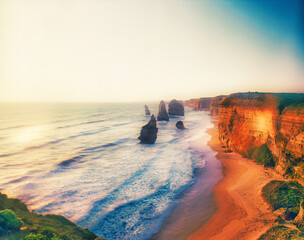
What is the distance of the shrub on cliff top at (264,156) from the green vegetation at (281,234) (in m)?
9.89

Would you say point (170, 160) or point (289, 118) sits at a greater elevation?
point (289, 118)

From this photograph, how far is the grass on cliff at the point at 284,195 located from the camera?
29.4 ft

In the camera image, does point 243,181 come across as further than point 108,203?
Yes

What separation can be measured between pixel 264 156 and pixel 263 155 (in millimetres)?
178

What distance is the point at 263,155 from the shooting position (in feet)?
53.0

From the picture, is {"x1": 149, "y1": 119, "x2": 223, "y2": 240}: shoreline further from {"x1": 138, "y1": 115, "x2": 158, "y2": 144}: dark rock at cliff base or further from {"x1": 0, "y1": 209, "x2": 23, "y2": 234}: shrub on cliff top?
{"x1": 138, "y1": 115, "x2": 158, "y2": 144}: dark rock at cliff base

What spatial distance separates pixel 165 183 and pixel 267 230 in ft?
27.2

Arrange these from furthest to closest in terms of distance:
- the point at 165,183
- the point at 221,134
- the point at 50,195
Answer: the point at 221,134 < the point at 165,183 < the point at 50,195

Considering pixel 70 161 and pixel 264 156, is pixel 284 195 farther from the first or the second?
pixel 70 161

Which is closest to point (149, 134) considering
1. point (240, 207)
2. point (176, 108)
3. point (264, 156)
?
point (264, 156)

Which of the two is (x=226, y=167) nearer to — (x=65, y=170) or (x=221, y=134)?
(x=221, y=134)

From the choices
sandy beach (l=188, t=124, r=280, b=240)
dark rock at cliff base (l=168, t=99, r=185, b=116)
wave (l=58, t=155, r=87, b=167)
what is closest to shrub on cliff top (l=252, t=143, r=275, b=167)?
sandy beach (l=188, t=124, r=280, b=240)

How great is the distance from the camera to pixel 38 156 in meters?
23.5

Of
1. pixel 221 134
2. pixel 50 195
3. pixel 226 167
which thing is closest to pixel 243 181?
pixel 226 167
